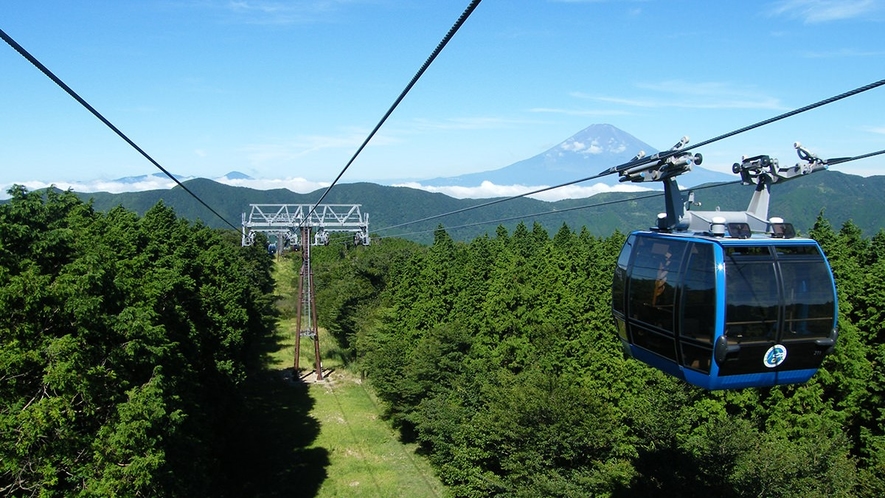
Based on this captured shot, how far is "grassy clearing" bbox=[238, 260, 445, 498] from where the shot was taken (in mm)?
27359

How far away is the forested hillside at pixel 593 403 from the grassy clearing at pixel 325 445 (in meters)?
1.60

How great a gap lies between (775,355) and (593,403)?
1372 cm

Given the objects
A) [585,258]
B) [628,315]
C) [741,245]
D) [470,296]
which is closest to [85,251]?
[628,315]

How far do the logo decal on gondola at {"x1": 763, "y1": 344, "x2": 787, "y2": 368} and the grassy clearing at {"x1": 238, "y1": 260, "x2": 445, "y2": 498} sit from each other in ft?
64.2

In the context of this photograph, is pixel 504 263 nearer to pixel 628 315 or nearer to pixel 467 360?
pixel 467 360

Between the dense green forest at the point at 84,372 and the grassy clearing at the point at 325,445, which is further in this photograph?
the grassy clearing at the point at 325,445

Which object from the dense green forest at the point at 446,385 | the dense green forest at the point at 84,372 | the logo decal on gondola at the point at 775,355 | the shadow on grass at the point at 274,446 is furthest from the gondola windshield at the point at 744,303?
the shadow on grass at the point at 274,446

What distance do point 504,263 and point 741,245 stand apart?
104 feet

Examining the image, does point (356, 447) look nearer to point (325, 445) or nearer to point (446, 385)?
point (325, 445)

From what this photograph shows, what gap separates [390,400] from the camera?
1359 inches

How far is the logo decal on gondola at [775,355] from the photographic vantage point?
30.6 ft

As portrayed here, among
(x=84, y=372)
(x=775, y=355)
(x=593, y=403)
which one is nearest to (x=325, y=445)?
(x=593, y=403)

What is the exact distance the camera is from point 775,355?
9.39 metres

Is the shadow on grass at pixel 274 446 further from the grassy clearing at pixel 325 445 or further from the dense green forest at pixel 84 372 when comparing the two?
the dense green forest at pixel 84 372
